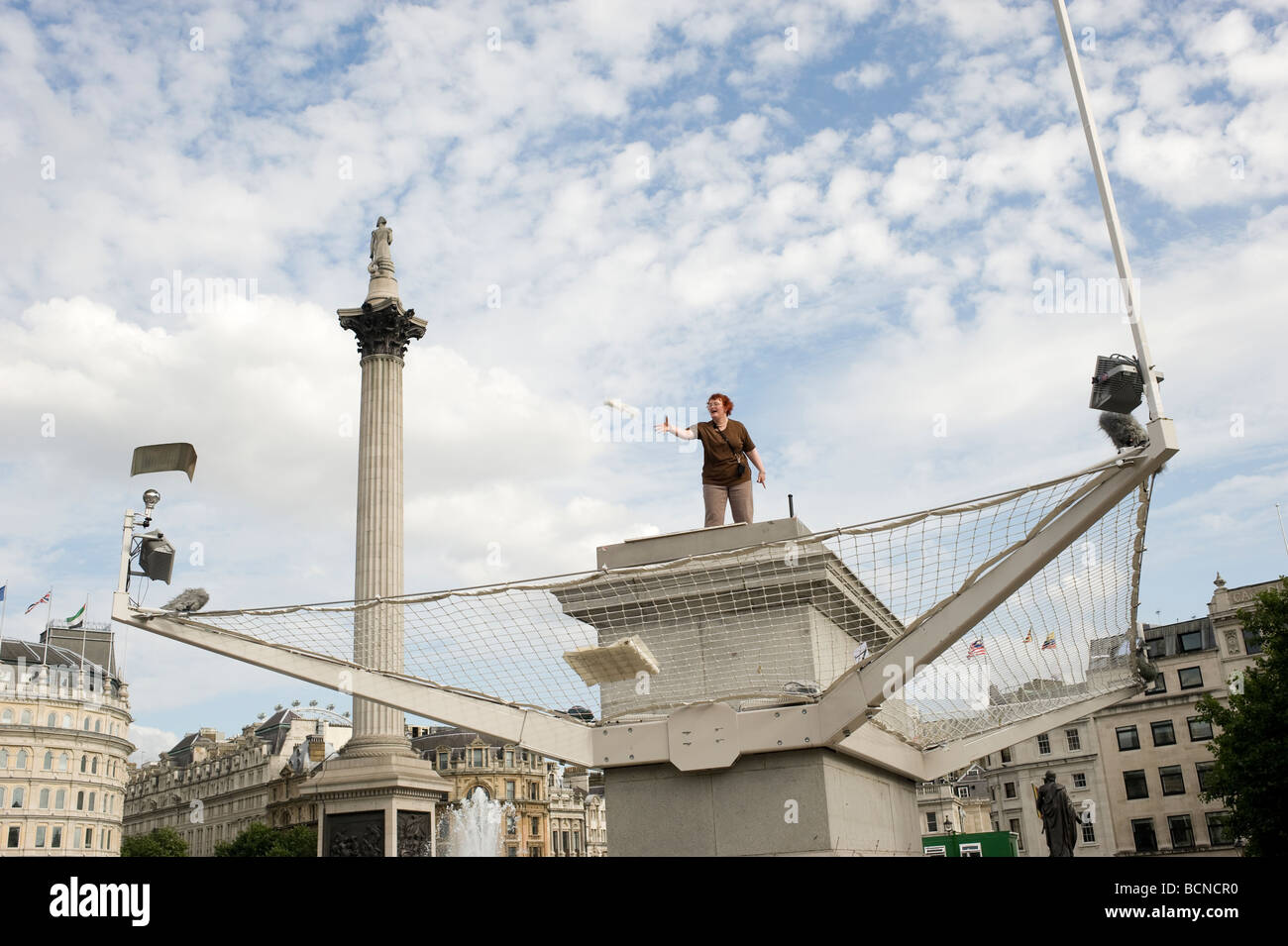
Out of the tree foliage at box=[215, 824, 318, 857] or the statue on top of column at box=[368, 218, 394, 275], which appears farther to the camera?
the tree foliage at box=[215, 824, 318, 857]

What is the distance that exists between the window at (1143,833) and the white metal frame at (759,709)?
194ft

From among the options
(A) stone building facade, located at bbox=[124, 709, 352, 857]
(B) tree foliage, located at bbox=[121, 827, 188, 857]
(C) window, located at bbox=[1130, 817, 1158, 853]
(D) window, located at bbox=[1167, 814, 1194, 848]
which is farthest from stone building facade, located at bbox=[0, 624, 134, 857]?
(D) window, located at bbox=[1167, 814, 1194, 848]

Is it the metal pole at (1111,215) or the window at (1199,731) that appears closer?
the metal pole at (1111,215)

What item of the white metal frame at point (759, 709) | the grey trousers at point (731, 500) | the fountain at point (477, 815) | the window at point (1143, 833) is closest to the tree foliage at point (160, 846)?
the fountain at point (477, 815)

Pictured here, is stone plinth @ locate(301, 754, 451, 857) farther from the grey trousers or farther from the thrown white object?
the thrown white object

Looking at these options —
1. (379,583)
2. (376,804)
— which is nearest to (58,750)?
(379,583)

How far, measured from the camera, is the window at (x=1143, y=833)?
5809cm

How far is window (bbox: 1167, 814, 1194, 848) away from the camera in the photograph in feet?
185

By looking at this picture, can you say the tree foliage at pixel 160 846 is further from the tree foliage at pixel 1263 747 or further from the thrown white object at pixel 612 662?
the thrown white object at pixel 612 662

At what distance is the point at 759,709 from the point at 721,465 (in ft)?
7.18

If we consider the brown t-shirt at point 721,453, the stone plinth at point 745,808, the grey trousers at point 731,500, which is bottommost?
the stone plinth at point 745,808

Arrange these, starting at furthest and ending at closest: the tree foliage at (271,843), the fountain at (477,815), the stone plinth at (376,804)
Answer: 1. the fountain at (477,815)
2. the tree foliage at (271,843)
3. the stone plinth at (376,804)

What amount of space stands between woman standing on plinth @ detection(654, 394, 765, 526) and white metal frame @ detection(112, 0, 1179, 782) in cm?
189
